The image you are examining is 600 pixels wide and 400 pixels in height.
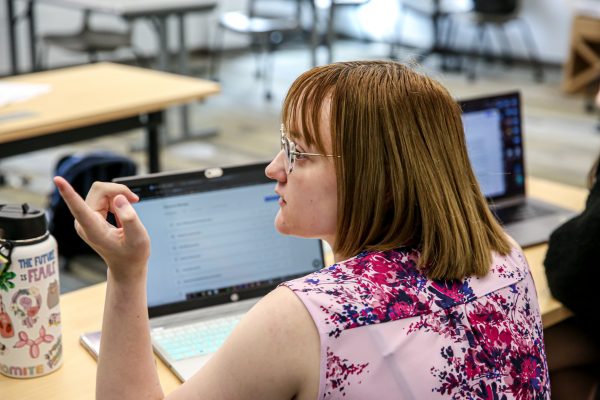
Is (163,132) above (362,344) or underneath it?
underneath

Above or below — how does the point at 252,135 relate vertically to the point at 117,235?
below

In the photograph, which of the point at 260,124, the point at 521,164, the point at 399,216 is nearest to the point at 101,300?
the point at 399,216

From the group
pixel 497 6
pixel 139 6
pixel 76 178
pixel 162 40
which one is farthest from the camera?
pixel 497 6

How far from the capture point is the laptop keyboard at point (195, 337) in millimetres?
1392

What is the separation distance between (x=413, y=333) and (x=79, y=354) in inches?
25.6

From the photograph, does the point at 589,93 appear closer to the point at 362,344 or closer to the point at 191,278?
the point at 191,278

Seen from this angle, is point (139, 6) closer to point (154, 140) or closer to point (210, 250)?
point (154, 140)

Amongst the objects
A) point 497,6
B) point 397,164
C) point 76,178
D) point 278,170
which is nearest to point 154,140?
point 76,178

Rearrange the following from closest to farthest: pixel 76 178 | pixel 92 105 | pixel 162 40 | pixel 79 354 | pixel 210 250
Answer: pixel 79 354, pixel 210 250, pixel 92 105, pixel 76 178, pixel 162 40

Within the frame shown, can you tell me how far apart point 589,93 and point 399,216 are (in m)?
5.78

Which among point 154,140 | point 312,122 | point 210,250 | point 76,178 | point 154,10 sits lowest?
point 76,178

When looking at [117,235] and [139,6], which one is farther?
[139,6]

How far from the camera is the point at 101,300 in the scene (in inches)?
62.0

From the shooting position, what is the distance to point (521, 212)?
2.09 m
